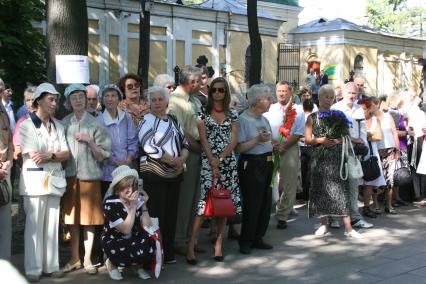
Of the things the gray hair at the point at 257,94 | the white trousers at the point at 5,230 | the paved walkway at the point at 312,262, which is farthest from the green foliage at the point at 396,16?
the white trousers at the point at 5,230

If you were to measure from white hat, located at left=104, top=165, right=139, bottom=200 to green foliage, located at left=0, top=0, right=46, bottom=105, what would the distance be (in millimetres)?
7410

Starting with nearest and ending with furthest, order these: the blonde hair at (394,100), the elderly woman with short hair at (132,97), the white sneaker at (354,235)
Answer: the elderly woman with short hair at (132,97) → the white sneaker at (354,235) → the blonde hair at (394,100)

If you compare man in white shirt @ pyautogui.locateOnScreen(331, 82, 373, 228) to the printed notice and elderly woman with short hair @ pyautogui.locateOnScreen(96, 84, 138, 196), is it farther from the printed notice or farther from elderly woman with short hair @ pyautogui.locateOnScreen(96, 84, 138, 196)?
the printed notice

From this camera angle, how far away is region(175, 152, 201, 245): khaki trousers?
7043 mm

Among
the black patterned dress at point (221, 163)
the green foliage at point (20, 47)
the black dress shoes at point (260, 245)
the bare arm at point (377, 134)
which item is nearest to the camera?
the black patterned dress at point (221, 163)

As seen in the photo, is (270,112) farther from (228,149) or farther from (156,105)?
(156,105)

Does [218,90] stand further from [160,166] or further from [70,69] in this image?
[70,69]

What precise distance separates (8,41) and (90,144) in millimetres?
7320

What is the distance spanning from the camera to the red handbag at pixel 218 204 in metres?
6.59

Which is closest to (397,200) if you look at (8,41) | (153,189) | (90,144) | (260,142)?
(260,142)

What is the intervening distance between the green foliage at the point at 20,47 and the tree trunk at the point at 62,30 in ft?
17.6

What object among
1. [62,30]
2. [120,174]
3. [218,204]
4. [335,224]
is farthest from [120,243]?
[335,224]

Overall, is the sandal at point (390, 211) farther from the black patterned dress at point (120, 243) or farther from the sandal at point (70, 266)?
the sandal at point (70, 266)

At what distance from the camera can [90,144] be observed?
6.07 m
